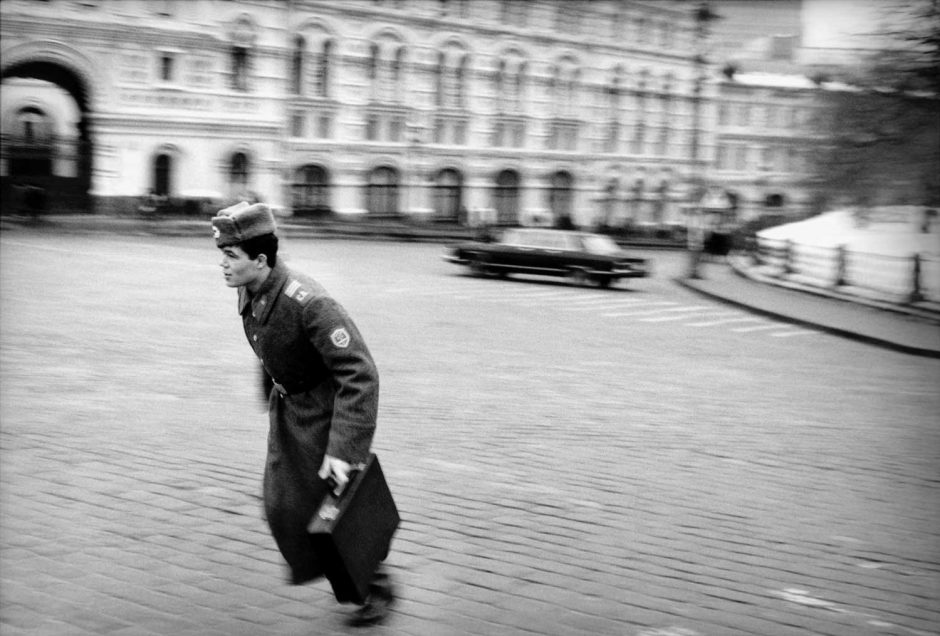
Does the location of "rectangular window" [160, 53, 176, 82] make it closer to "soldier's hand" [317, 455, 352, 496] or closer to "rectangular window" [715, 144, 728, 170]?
"rectangular window" [715, 144, 728, 170]

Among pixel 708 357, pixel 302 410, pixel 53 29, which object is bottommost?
pixel 708 357

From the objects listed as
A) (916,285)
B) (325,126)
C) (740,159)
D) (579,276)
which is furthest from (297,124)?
(916,285)

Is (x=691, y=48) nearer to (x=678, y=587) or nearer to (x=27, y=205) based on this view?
(x=27, y=205)

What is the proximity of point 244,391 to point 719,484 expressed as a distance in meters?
4.43

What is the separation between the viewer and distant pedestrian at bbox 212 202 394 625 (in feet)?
13.3

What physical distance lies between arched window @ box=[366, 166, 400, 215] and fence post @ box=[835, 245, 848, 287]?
20861 millimetres

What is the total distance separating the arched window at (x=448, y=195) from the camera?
4566 centimetres

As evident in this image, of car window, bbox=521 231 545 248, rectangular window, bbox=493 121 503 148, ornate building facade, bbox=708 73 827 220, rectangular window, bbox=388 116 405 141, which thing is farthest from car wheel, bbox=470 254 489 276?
rectangular window, bbox=493 121 503 148

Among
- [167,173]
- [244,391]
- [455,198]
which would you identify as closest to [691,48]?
[455,198]

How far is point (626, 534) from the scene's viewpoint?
580 cm

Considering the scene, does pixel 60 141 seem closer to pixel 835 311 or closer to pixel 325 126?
pixel 325 126

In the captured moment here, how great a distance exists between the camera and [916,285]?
2234 cm

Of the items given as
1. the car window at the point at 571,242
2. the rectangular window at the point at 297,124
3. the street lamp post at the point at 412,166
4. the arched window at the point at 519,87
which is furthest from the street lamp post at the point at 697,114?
the rectangular window at the point at 297,124

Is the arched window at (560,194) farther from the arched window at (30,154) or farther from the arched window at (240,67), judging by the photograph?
the arched window at (30,154)
